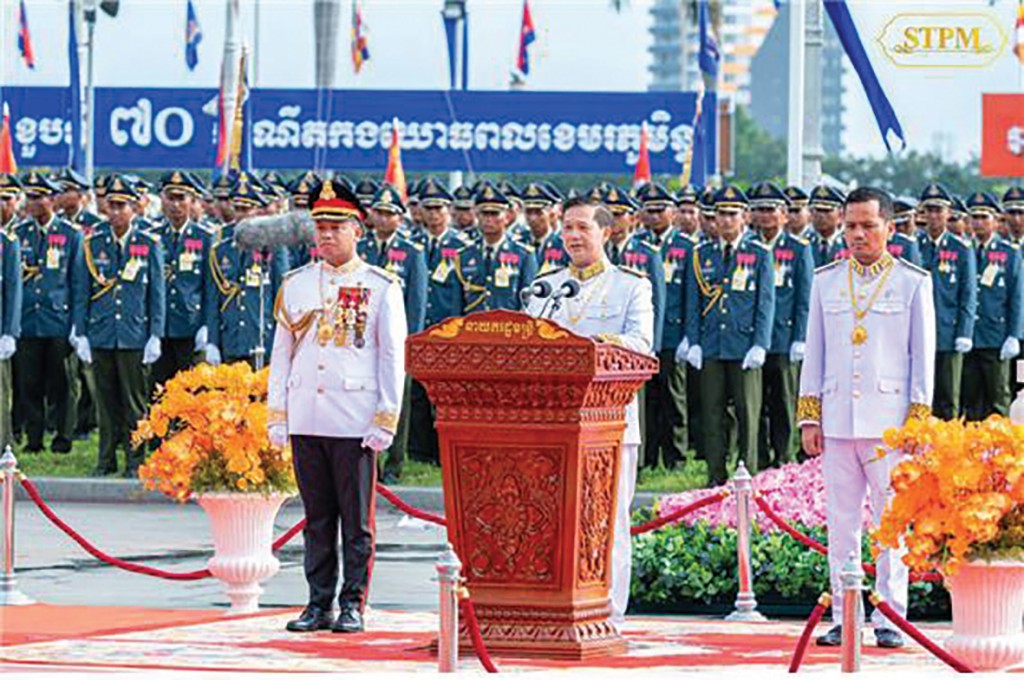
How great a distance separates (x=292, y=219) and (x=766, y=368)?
16.5 feet

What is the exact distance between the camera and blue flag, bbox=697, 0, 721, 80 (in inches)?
1407

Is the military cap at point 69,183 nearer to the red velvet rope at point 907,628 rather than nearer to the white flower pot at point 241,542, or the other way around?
the white flower pot at point 241,542

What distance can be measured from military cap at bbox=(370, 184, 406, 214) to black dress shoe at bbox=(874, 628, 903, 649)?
10028 millimetres

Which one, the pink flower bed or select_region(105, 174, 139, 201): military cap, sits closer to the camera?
the pink flower bed

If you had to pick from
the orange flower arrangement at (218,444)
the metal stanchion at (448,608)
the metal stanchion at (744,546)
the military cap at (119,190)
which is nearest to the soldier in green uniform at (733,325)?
the military cap at (119,190)

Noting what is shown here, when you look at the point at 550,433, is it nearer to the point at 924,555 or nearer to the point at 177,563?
the point at 924,555

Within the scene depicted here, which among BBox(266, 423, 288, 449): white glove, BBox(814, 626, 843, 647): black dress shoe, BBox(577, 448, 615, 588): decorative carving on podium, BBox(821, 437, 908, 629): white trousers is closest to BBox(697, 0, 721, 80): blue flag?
BBox(266, 423, 288, 449): white glove

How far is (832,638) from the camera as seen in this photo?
11359 millimetres

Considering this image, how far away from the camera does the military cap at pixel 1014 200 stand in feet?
74.1

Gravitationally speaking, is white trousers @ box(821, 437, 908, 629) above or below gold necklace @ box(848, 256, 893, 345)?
below

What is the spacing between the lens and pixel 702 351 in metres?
→ 20.4

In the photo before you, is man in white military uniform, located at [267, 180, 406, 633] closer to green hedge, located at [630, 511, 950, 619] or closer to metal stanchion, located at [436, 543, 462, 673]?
green hedge, located at [630, 511, 950, 619]

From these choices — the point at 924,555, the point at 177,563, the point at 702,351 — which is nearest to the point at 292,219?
the point at 177,563

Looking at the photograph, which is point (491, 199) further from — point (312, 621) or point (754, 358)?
point (312, 621)
